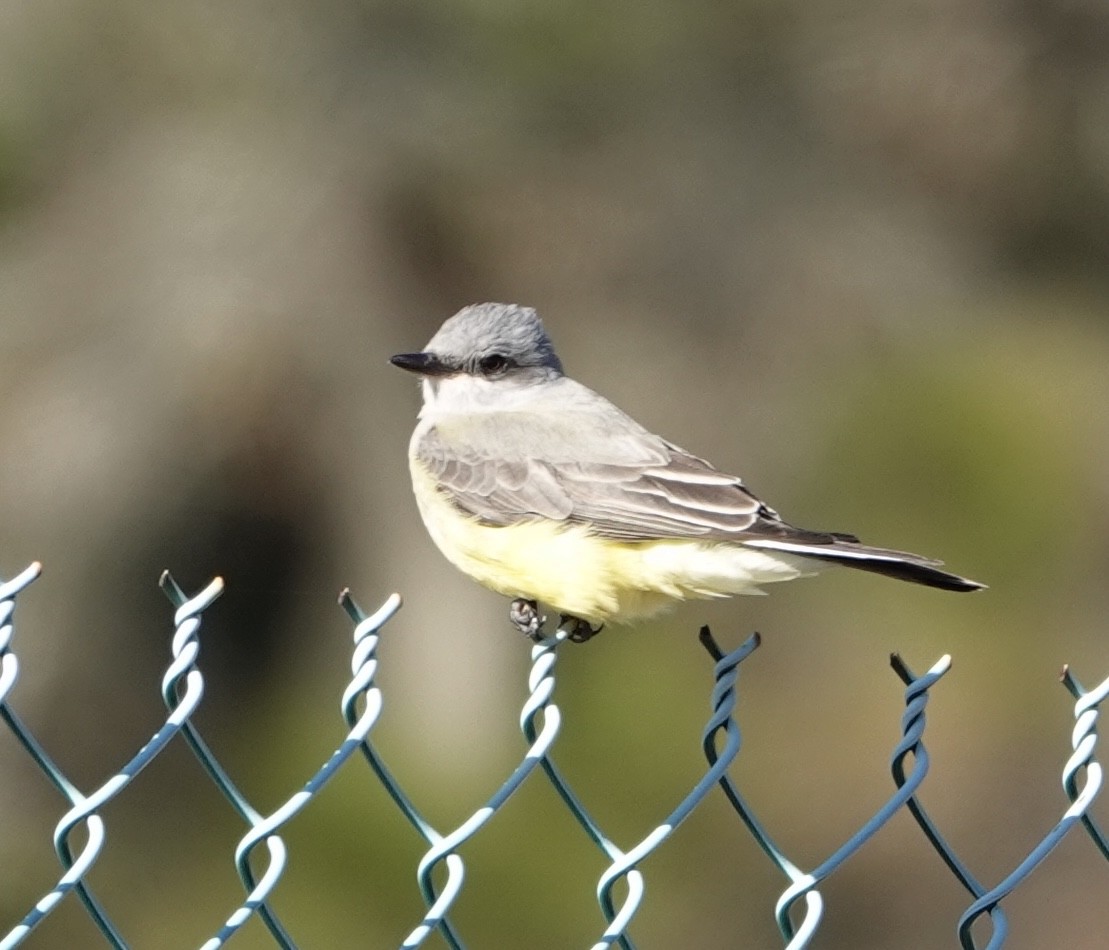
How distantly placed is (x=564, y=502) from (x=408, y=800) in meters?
1.51

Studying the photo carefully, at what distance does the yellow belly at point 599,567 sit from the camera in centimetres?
351

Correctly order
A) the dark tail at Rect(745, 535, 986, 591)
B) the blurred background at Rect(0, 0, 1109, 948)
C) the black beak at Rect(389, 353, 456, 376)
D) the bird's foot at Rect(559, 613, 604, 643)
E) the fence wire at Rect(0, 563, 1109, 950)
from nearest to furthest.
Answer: the fence wire at Rect(0, 563, 1109, 950) → the dark tail at Rect(745, 535, 986, 591) → the bird's foot at Rect(559, 613, 604, 643) → the black beak at Rect(389, 353, 456, 376) → the blurred background at Rect(0, 0, 1109, 948)

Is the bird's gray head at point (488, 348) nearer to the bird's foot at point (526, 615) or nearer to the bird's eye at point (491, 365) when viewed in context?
the bird's eye at point (491, 365)

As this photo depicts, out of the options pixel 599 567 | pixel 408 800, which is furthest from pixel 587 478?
pixel 408 800

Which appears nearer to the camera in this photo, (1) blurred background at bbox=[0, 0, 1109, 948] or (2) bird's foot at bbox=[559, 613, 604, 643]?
(2) bird's foot at bbox=[559, 613, 604, 643]

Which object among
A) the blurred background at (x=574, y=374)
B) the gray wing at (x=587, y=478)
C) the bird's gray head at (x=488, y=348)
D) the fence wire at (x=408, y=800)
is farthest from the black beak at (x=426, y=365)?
the blurred background at (x=574, y=374)

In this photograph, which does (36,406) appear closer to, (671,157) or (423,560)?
(423,560)

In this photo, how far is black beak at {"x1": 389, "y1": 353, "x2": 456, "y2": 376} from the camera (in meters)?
4.18

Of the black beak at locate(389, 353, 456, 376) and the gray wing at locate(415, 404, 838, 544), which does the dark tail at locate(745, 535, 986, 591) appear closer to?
the gray wing at locate(415, 404, 838, 544)

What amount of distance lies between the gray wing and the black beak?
4.4 inches

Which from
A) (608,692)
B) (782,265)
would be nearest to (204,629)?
(608,692)

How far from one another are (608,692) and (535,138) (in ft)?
11.0

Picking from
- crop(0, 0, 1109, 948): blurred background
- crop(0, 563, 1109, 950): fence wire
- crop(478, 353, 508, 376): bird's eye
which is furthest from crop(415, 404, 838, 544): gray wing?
crop(0, 0, 1109, 948): blurred background

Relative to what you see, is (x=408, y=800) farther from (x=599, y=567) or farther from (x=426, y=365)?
(x=426, y=365)
